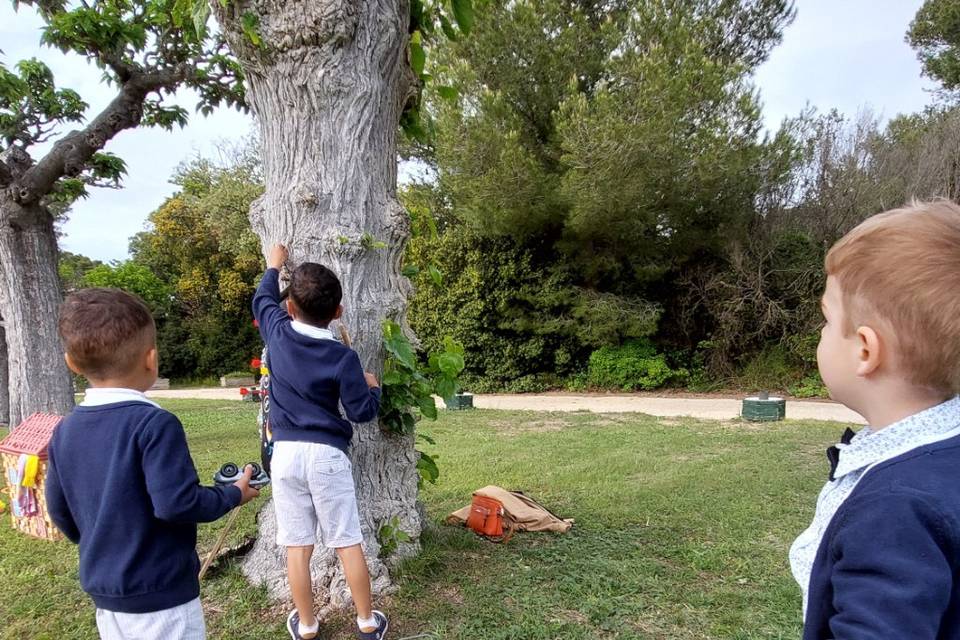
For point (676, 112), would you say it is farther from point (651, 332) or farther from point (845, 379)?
point (845, 379)

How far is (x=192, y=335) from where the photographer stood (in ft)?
72.0

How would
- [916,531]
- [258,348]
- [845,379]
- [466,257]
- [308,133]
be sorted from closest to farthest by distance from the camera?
[916,531] → [845,379] → [308,133] → [466,257] → [258,348]

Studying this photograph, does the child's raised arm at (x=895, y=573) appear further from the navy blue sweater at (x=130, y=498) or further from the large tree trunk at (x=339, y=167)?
the large tree trunk at (x=339, y=167)

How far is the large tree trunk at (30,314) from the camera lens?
6426 millimetres

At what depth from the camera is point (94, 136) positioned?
6.54 m

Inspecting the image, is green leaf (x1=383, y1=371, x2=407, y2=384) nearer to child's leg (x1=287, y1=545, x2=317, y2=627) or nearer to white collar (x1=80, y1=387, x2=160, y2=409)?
child's leg (x1=287, y1=545, x2=317, y2=627)

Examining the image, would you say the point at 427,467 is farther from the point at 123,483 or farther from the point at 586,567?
the point at 123,483

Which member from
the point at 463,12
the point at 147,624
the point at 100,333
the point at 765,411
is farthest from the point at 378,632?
the point at 765,411

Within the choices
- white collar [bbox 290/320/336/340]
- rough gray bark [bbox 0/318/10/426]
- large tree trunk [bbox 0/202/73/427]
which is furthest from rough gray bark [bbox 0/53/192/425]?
white collar [bbox 290/320/336/340]

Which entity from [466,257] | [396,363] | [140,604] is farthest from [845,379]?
[466,257]

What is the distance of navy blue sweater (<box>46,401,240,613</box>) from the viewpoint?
166 cm

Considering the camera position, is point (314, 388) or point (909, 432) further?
point (314, 388)

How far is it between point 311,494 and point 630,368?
12.3 m

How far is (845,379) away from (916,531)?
0.30m
